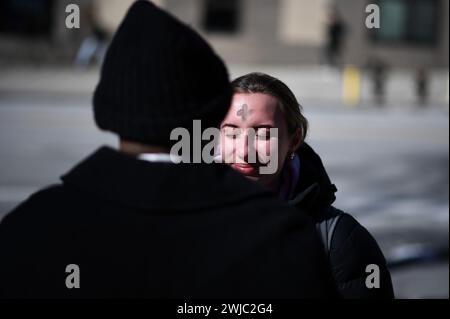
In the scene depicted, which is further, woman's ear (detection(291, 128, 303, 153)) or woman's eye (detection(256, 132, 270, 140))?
woman's ear (detection(291, 128, 303, 153))

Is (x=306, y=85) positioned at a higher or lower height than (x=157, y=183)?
higher

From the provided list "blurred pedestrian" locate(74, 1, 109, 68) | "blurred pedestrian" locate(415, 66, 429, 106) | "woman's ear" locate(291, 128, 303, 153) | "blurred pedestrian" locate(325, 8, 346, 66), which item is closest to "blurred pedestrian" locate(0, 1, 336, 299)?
"woman's ear" locate(291, 128, 303, 153)

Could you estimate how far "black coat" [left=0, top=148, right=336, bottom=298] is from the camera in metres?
1.78

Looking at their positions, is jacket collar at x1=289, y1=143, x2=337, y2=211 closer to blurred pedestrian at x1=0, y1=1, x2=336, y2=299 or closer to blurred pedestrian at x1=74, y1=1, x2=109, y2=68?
blurred pedestrian at x1=0, y1=1, x2=336, y2=299

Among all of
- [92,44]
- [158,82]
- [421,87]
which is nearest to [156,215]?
[158,82]

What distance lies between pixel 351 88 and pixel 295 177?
75.4 feet

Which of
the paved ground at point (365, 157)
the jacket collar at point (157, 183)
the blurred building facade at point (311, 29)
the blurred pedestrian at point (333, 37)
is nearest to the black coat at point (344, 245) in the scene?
the jacket collar at point (157, 183)

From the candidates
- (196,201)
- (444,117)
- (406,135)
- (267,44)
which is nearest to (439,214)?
(406,135)

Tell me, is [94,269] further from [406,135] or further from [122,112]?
[406,135]

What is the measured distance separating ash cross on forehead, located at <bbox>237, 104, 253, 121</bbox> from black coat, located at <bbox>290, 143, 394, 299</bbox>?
293 mm

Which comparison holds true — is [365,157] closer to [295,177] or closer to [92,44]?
[295,177]

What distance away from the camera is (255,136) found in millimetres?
2768

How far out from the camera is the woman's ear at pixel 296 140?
2889 mm
